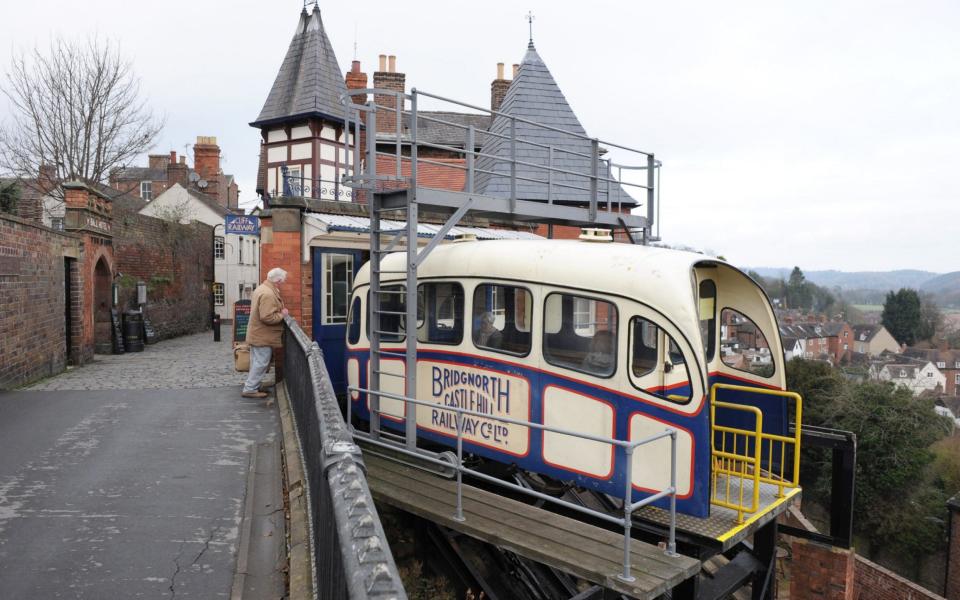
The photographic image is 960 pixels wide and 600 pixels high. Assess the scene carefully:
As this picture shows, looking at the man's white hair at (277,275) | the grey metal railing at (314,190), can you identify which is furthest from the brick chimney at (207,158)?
the man's white hair at (277,275)

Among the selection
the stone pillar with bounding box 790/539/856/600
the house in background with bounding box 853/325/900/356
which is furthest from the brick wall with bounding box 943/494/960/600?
the house in background with bounding box 853/325/900/356

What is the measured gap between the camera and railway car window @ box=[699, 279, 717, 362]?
718 centimetres

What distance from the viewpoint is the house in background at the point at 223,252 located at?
35.5m

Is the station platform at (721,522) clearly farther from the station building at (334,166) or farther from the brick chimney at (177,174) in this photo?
the brick chimney at (177,174)

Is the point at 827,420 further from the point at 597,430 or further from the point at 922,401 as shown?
the point at 597,430

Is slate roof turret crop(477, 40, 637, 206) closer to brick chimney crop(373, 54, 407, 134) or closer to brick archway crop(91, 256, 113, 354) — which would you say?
brick chimney crop(373, 54, 407, 134)

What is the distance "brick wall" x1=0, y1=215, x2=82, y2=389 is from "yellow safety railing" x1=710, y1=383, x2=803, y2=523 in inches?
432

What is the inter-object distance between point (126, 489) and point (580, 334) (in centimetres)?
439

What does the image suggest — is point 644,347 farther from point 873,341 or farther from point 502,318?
point 873,341

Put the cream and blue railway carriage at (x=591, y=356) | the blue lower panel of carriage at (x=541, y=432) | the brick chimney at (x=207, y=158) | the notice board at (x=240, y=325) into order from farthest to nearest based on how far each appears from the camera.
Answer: the brick chimney at (x=207, y=158)
the notice board at (x=240, y=325)
the cream and blue railway carriage at (x=591, y=356)
the blue lower panel of carriage at (x=541, y=432)

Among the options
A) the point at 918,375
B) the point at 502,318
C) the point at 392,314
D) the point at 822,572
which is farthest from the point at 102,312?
the point at 918,375

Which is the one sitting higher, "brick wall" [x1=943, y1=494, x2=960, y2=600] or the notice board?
the notice board

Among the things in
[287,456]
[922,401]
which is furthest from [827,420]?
[287,456]

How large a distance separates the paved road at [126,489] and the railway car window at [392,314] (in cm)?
185
